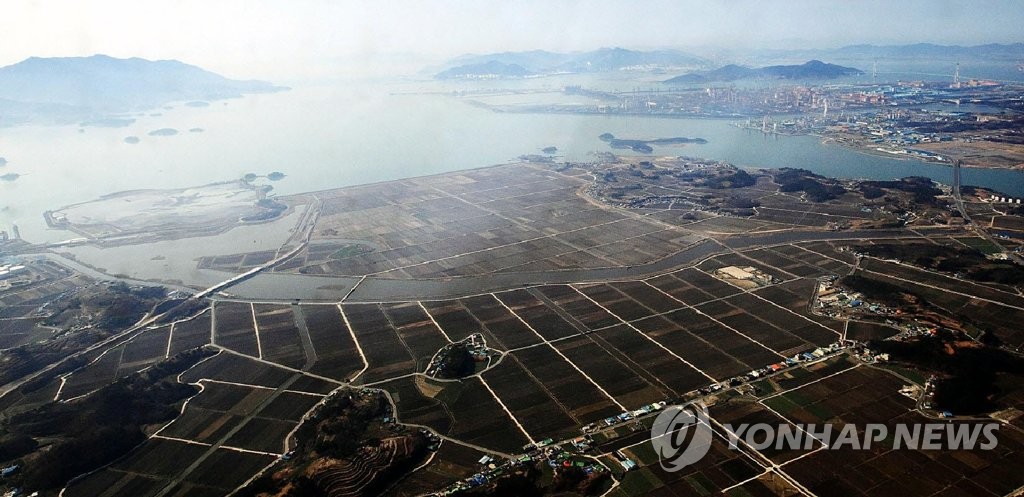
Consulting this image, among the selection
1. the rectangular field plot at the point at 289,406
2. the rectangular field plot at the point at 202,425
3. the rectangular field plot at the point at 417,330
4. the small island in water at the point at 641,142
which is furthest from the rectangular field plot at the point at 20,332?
the small island in water at the point at 641,142

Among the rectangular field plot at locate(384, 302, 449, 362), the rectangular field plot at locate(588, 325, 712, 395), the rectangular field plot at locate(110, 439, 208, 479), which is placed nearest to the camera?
the rectangular field plot at locate(110, 439, 208, 479)

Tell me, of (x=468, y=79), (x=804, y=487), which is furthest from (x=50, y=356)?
(x=468, y=79)

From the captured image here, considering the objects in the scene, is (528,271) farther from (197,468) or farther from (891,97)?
(891,97)

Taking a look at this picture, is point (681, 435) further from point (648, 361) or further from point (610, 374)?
point (648, 361)

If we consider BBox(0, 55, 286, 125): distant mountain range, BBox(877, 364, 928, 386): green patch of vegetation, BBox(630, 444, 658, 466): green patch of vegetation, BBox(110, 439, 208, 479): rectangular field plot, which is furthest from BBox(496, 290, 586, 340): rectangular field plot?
BBox(0, 55, 286, 125): distant mountain range

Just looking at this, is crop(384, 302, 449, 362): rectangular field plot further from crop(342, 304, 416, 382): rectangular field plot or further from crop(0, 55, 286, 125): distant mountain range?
crop(0, 55, 286, 125): distant mountain range

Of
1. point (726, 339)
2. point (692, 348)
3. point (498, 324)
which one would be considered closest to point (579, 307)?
point (498, 324)
